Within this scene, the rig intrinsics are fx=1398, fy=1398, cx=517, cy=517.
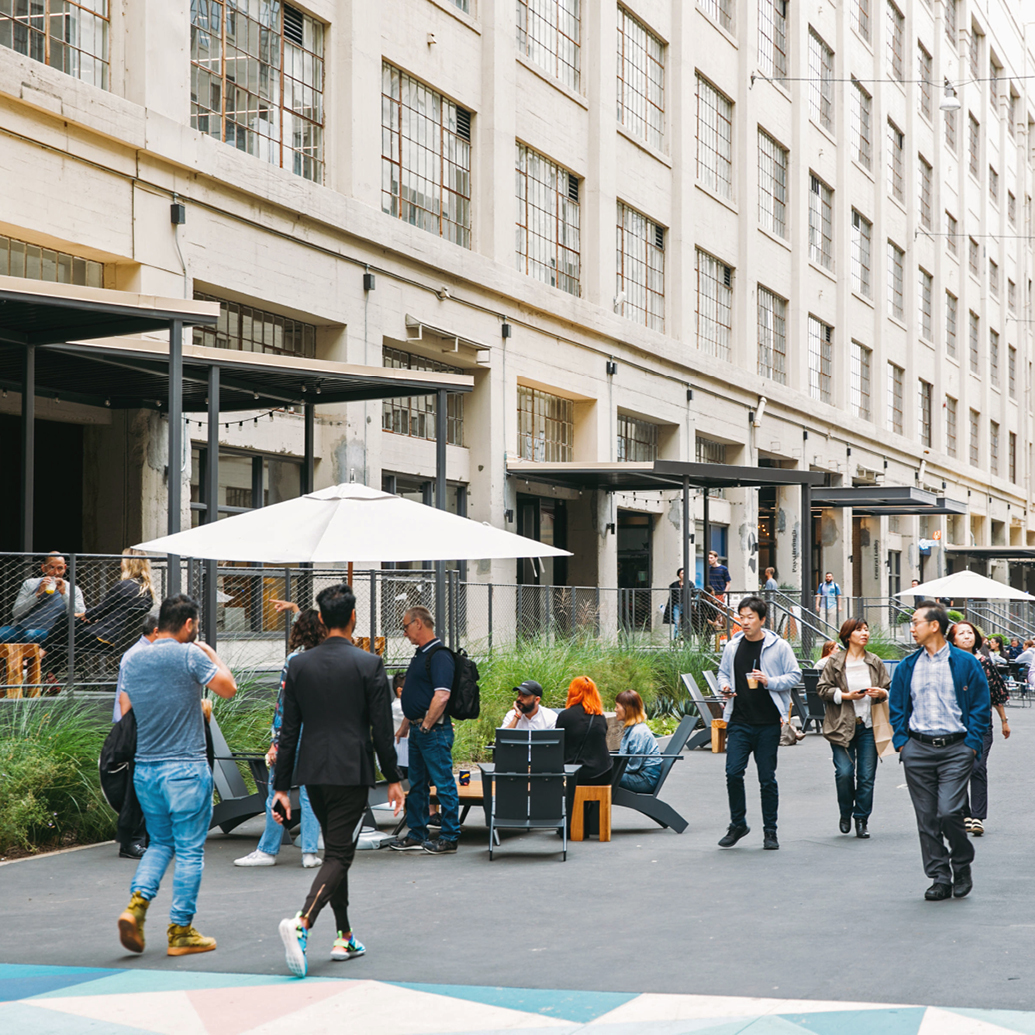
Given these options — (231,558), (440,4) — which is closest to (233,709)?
(231,558)

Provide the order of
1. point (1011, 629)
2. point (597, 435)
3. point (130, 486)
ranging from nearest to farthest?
point (130, 486)
point (597, 435)
point (1011, 629)

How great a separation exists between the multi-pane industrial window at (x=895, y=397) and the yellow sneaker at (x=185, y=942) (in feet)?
135

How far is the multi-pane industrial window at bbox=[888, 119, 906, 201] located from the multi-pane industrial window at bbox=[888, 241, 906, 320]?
1800 millimetres

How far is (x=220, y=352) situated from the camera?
14438 mm

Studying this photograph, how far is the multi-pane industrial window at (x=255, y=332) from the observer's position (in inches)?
733

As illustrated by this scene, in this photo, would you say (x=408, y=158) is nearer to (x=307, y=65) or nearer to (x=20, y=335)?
(x=307, y=65)

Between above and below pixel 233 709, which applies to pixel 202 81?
above

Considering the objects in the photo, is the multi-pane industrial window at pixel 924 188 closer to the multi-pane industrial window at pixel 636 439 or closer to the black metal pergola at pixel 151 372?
the multi-pane industrial window at pixel 636 439

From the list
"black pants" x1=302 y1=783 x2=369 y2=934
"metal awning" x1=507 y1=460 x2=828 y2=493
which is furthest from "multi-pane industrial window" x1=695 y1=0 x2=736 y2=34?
"black pants" x1=302 y1=783 x2=369 y2=934

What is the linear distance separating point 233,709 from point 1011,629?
33615mm

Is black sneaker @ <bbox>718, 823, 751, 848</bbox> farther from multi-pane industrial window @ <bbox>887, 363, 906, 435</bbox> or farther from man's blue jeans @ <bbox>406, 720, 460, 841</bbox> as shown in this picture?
multi-pane industrial window @ <bbox>887, 363, 906, 435</bbox>

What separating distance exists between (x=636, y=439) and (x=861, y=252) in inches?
658

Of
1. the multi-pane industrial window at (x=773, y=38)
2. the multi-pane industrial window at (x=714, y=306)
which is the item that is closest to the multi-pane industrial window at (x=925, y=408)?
the multi-pane industrial window at (x=773, y=38)

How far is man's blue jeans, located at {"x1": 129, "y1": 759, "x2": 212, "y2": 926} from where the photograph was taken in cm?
733
